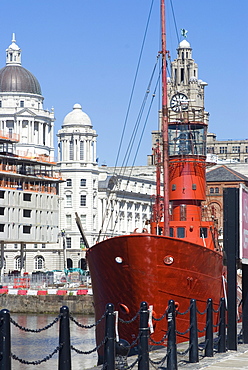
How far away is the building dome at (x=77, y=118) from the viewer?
145250mm

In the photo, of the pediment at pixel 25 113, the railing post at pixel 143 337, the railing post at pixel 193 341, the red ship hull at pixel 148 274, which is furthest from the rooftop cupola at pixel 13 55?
the railing post at pixel 143 337

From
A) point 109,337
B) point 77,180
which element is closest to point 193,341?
point 109,337

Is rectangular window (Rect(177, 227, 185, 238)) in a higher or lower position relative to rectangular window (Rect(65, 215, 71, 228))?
higher

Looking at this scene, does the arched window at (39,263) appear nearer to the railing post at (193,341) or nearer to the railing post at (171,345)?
the railing post at (193,341)

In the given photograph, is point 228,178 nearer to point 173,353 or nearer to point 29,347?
point 29,347

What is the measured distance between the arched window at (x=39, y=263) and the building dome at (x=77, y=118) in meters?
23.5

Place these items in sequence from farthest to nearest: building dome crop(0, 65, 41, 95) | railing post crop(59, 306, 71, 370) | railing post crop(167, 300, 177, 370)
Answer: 1. building dome crop(0, 65, 41, 95)
2. railing post crop(167, 300, 177, 370)
3. railing post crop(59, 306, 71, 370)

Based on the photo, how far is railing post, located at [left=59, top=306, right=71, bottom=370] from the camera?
53.6 feet

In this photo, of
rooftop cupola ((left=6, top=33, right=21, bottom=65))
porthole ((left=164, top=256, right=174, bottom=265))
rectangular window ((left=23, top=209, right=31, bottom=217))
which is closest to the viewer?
porthole ((left=164, top=256, right=174, bottom=265))

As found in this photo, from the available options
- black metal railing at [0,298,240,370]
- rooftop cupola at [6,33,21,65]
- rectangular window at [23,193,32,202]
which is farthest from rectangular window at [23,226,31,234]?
black metal railing at [0,298,240,370]

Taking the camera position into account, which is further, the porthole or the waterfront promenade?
the porthole

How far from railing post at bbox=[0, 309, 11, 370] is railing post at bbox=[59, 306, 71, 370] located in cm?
145

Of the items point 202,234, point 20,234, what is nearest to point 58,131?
point 20,234

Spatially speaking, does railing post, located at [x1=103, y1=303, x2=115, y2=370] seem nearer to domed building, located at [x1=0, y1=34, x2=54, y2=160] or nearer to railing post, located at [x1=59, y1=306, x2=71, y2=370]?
railing post, located at [x1=59, y1=306, x2=71, y2=370]
